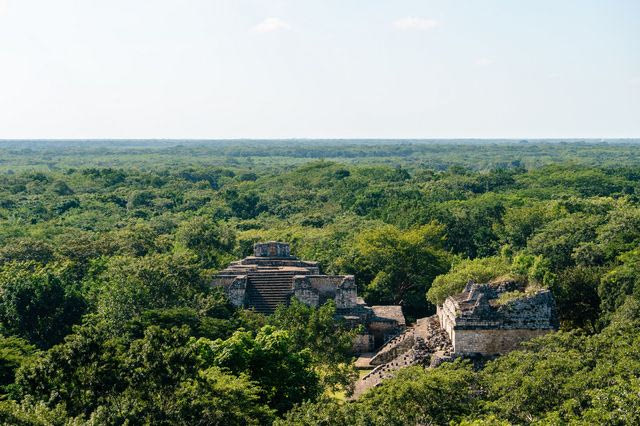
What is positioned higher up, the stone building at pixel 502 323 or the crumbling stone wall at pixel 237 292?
the stone building at pixel 502 323

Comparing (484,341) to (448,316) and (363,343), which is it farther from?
(363,343)

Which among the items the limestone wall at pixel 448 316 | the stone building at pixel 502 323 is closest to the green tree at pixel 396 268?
the limestone wall at pixel 448 316

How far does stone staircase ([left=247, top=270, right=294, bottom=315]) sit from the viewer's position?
100ft

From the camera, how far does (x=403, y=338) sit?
27.6 metres

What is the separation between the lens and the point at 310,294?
30.0 meters

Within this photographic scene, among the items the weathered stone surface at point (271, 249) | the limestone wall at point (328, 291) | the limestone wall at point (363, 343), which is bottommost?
the limestone wall at point (363, 343)

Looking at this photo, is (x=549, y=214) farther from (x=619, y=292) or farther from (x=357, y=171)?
(x=357, y=171)

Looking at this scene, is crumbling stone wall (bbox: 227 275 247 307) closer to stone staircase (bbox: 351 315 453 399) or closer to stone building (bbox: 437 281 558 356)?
stone staircase (bbox: 351 315 453 399)

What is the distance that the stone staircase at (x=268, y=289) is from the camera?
3054 centimetres

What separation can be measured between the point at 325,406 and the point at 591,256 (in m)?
20.8

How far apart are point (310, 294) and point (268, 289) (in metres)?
2.03

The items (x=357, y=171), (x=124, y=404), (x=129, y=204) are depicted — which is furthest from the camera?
(x=357, y=171)

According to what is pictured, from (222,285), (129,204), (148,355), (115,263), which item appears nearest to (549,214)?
(222,285)

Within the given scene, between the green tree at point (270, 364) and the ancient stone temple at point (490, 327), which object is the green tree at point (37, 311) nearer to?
the green tree at point (270, 364)
